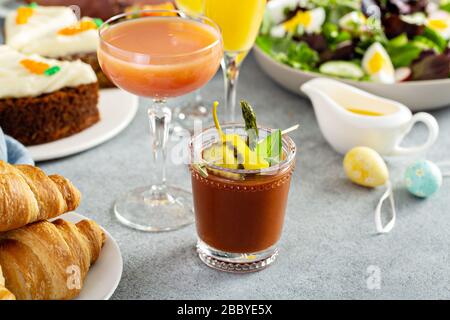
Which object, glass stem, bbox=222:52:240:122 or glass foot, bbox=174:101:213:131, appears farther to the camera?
glass foot, bbox=174:101:213:131

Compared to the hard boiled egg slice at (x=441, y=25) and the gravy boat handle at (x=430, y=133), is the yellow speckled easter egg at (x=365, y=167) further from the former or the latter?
the hard boiled egg slice at (x=441, y=25)

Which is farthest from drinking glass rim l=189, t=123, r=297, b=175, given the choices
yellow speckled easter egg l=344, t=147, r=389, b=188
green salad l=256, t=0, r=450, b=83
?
green salad l=256, t=0, r=450, b=83

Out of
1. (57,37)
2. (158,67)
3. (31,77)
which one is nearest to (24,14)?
(57,37)

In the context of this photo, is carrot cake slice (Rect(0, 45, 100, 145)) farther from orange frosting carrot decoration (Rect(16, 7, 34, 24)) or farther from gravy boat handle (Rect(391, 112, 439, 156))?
gravy boat handle (Rect(391, 112, 439, 156))

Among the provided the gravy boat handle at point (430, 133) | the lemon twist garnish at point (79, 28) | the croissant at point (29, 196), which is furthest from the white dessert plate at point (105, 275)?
the lemon twist garnish at point (79, 28)

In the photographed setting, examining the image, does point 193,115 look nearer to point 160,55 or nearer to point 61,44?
point 61,44
